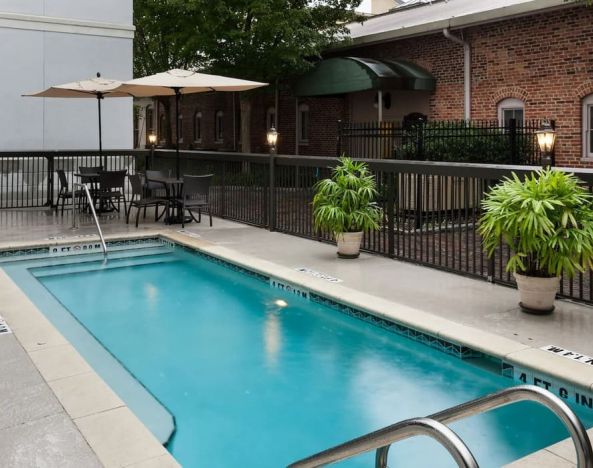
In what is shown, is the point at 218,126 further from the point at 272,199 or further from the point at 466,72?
the point at 272,199

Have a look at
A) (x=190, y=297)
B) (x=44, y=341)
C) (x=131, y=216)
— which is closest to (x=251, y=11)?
(x=131, y=216)

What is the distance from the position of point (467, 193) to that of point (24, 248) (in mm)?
5365

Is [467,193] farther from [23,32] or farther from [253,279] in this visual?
[23,32]

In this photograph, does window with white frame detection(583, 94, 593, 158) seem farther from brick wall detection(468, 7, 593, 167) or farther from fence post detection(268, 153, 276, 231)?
fence post detection(268, 153, 276, 231)

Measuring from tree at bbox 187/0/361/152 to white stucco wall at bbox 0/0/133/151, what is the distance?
2.23m

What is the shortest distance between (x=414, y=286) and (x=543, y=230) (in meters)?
1.58

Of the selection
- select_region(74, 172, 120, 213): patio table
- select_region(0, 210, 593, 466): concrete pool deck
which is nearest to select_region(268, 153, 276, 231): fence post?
select_region(0, 210, 593, 466): concrete pool deck

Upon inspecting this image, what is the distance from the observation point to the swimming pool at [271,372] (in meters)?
3.53

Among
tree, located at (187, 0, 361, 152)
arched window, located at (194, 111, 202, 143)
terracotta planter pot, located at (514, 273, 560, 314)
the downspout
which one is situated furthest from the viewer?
arched window, located at (194, 111, 202, 143)

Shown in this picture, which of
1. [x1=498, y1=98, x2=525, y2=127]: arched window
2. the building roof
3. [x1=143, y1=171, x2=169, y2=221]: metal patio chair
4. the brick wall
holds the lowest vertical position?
[x1=143, y1=171, x2=169, y2=221]: metal patio chair

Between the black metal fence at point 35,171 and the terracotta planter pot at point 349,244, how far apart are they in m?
6.64

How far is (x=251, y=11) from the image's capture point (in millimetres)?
15867

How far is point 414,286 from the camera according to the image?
598 cm

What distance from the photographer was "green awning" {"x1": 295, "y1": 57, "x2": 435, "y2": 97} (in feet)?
47.3
